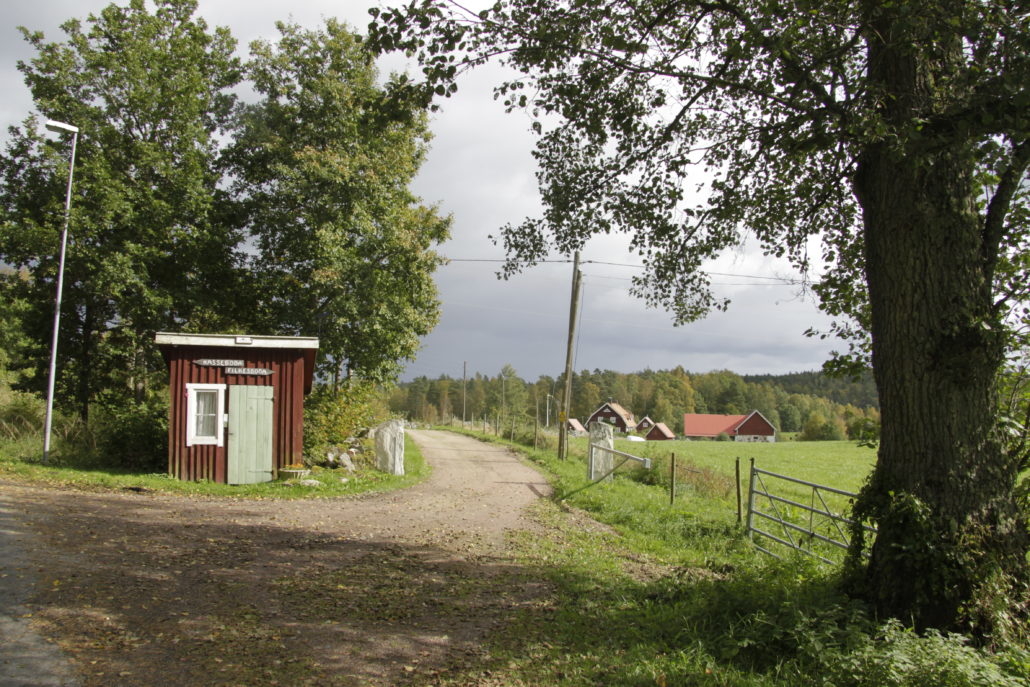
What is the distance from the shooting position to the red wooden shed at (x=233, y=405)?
48.2 feet

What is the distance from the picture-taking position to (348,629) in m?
5.71

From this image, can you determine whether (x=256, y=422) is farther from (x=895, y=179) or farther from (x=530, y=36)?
(x=895, y=179)

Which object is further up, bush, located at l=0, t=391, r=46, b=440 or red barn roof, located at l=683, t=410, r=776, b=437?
bush, located at l=0, t=391, r=46, b=440

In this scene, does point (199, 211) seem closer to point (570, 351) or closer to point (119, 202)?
point (119, 202)

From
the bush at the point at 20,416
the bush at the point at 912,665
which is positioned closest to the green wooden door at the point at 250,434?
the bush at the point at 20,416

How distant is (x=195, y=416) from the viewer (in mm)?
14859

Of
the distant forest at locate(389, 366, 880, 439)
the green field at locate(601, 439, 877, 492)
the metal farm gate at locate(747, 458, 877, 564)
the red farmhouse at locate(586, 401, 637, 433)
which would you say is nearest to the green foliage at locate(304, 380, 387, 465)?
the green field at locate(601, 439, 877, 492)

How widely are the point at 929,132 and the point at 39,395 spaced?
2338 centimetres

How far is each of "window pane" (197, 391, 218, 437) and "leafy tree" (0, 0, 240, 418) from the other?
606cm

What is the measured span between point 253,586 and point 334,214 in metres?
16.4

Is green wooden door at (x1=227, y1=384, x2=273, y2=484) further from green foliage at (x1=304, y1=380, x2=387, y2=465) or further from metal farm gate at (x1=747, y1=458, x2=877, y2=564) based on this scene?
metal farm gate at (x1=747, y1=458, x2=877, y2=564)

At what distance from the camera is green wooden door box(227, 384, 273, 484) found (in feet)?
49.1

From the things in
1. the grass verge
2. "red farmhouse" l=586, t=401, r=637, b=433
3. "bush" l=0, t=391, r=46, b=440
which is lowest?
"red farmhouse" l=586, t=401, r=637, b=433

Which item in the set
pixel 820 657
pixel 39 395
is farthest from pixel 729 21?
pixel 39 395
